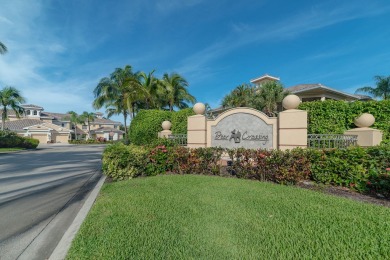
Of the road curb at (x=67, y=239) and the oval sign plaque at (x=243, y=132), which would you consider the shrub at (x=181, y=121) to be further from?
the road curb at (x=67, y=239)

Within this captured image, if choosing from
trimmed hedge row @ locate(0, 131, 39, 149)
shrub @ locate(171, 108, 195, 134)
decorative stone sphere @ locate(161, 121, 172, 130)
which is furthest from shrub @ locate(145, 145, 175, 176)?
trimmed hedge row @ locate(0, 131, 39, 149)

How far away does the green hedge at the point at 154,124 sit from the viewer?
12883 mm

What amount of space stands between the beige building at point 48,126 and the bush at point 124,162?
48.5 m

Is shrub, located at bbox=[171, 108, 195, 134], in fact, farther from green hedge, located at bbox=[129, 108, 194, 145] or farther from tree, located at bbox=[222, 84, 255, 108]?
tree, located at bbox=[222, 84, 255, 108]

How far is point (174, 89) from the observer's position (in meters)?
25.4

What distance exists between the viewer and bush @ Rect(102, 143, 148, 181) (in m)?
7.05

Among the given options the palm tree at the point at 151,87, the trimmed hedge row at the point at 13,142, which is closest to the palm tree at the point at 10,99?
the trimmed hedge row at the point at 13,142

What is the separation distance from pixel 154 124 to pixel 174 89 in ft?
43.9

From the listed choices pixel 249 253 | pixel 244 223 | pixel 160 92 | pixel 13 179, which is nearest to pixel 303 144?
pixel 244 223

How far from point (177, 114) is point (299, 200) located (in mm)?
10026

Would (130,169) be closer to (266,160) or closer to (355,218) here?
(266,160)

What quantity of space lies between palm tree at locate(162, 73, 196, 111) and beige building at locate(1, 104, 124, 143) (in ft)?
122

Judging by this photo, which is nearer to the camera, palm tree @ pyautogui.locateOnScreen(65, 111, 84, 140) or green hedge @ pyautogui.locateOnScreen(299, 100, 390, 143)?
green hedge @ pyautogui.locateOnScreen(299, 100, 390, 143)

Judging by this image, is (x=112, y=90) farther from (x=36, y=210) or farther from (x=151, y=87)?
(x=36, y=210)
